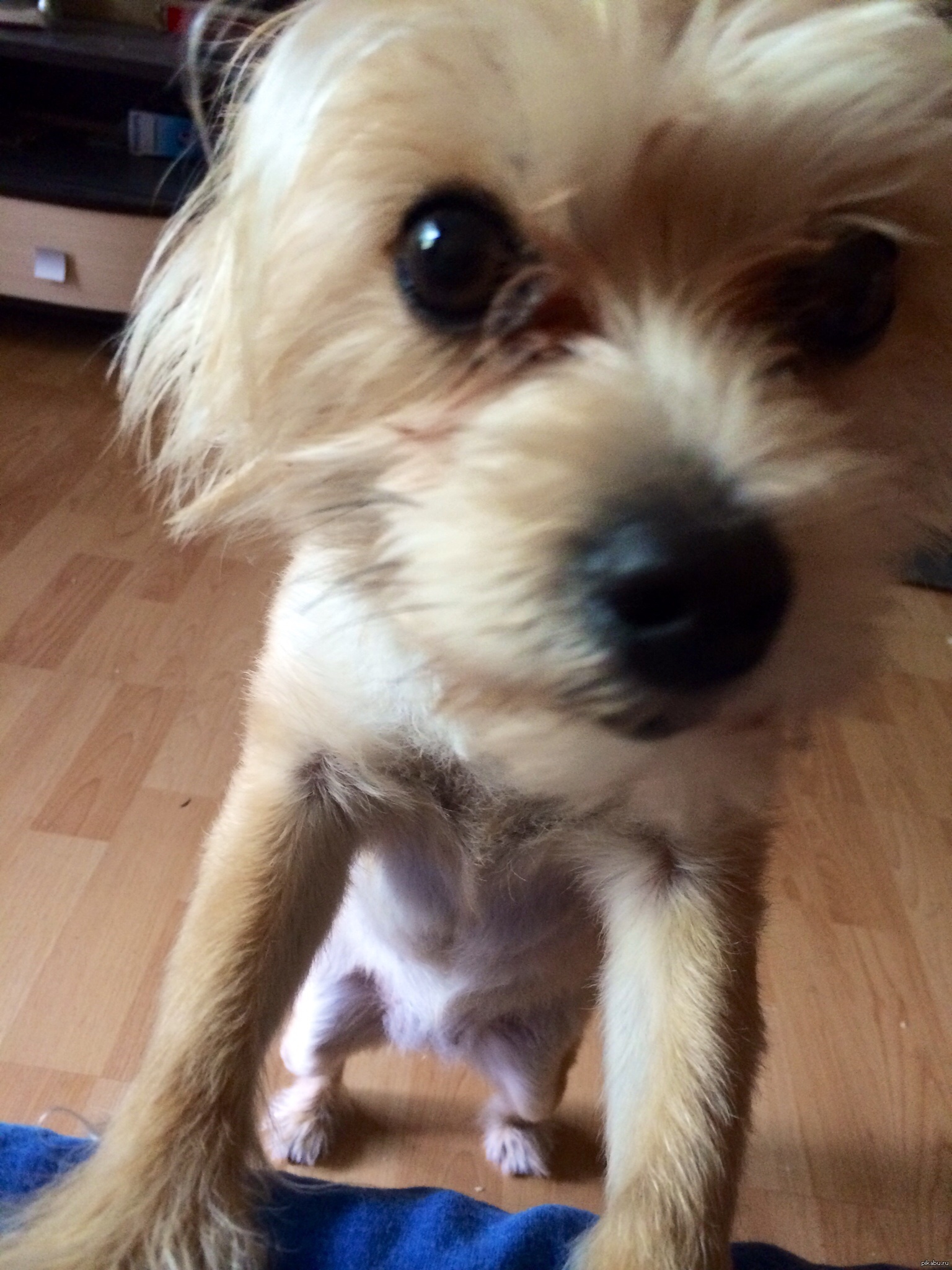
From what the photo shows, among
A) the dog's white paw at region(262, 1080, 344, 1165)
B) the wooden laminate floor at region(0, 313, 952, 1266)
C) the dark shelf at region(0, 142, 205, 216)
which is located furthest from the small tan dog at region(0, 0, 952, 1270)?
the dark shelf at region(0, 142, 205, 216)

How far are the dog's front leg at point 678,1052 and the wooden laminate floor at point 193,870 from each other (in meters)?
0.38

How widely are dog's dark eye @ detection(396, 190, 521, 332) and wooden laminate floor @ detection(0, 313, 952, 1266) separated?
1.40 ft

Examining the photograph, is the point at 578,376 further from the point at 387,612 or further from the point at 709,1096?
the point at 709,1096

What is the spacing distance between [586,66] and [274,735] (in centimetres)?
54

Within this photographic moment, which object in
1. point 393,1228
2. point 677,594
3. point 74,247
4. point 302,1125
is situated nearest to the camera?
point 677,594

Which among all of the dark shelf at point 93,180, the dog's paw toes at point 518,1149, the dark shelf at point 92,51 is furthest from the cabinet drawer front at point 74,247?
the dog's paw toes at point 518,1149

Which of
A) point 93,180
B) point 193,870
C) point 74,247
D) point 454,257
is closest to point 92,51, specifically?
point 93,180

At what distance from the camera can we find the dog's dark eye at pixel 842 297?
0.63 metres

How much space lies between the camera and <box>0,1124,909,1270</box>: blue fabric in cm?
71

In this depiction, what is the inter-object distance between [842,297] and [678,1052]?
1.69 feet

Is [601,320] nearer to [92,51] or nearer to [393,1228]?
[393,1228]

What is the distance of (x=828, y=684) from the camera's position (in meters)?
0.55

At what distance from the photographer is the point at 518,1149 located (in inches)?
53.2

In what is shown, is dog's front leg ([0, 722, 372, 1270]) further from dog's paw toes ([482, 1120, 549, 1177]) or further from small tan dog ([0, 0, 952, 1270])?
dog's paw toes ([482, 1120, 549, 1177])
